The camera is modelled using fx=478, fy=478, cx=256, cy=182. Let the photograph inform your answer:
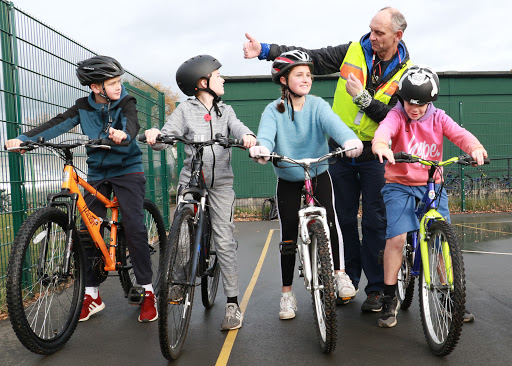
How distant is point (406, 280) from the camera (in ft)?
12.5

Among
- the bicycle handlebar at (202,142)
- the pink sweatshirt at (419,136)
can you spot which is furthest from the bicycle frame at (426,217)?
the bicycle handlebar at (202,142)

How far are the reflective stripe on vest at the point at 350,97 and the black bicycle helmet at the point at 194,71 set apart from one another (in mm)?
1166

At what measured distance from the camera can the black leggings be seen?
3.68 m

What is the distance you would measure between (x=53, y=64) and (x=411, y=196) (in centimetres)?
384

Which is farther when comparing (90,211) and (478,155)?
(90,211)

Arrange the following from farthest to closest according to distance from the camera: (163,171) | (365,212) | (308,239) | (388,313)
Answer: (163,171) < (365,212) < (388,313) < (308,239)

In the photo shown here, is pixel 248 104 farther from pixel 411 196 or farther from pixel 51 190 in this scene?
pixel 411 196

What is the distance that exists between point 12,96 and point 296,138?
9.12ft

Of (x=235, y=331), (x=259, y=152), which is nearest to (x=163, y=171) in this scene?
(x=235, y=331)

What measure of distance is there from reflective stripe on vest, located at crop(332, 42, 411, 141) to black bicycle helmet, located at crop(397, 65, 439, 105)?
1.80 feet

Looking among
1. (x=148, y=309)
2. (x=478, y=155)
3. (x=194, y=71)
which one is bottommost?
(x=148, y=309)

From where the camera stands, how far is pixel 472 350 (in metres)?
3.10

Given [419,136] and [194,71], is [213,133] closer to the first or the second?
[194,71]

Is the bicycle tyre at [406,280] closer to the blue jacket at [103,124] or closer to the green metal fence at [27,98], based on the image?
the blue jacket at [103,124]
